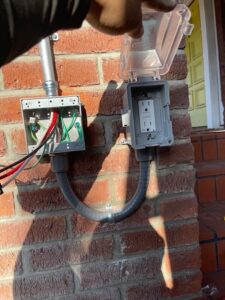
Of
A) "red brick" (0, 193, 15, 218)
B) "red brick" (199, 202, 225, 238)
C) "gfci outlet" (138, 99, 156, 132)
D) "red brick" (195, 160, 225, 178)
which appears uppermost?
"gfci outlet" (138, 99, 156, 132)

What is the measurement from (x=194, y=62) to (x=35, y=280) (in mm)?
3261

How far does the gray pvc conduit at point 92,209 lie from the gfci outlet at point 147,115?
0.12 m

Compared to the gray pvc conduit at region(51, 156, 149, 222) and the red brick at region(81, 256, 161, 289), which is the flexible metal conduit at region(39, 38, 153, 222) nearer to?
the gray pvc conduit at region(51, 156, 149, 222)

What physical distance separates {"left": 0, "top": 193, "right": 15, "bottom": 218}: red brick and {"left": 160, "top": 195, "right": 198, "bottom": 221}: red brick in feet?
1.65

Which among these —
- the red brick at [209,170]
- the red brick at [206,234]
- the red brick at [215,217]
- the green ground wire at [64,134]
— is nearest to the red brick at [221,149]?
the red brick at [209,170]

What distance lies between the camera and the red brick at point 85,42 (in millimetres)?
1091

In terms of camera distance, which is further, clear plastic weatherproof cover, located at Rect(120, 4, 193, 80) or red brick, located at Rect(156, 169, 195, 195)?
red brick, located at Rect(156, 169, 195, 195)

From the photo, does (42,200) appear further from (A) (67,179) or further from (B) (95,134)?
(B) (95,134)

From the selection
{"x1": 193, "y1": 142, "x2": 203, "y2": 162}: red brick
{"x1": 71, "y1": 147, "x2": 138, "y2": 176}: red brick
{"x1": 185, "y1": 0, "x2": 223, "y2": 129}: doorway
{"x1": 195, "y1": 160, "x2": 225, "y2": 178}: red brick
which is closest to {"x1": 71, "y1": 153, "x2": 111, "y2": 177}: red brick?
{"x1": 71, "y1": 147, "x2": 138, "y2": 176}: red brick

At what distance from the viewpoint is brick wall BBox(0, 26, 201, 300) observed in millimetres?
1088

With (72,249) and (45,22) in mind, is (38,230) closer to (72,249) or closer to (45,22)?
(72,249)

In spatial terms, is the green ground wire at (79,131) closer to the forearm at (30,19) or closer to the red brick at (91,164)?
the red brick at (91,164)

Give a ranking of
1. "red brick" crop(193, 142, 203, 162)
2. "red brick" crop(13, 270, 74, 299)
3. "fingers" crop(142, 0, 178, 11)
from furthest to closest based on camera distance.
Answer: "red brick" crop(193, 142, 203, 162), "red brick" crop(13, 270, 74, 299), "fingers" crop(142, 0, 178, 11)

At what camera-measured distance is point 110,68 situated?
3.69 feet
